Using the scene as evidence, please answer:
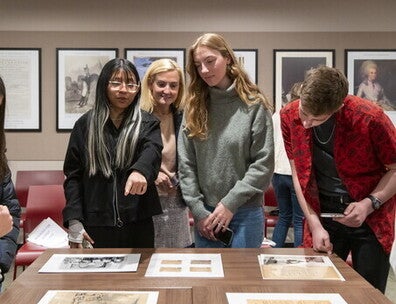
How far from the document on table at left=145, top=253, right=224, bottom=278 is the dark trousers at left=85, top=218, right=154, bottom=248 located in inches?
12.2

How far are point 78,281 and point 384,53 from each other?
450cm

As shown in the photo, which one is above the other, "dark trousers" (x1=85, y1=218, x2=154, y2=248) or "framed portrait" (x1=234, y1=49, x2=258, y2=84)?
"framed portrait" (x1=234, y1=49, x2=258, y2=84)

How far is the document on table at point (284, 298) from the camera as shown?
1387 millimetres

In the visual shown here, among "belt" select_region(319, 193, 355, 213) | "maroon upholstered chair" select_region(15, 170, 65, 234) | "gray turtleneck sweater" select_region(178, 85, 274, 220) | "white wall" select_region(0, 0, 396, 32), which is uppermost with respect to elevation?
"white wall" select_region(0, 0, 396, 32)

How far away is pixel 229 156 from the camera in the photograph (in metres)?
2.23

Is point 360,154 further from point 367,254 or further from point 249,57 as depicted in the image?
point 249,57

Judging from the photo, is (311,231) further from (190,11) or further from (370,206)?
(190,11)

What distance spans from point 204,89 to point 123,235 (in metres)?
0.79

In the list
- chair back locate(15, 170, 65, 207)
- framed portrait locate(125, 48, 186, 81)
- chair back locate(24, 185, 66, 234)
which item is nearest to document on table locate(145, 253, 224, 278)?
chair back locate(24, 185, 66, 234)

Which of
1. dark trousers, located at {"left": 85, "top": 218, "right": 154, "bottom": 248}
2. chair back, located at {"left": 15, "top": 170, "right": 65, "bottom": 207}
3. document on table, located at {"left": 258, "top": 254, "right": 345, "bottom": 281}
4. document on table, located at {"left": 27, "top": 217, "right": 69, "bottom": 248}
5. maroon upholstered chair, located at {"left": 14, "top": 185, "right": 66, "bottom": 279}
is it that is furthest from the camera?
chair back, located at {"left": 15, "top": 170, "right": 65, "bottom": 207}

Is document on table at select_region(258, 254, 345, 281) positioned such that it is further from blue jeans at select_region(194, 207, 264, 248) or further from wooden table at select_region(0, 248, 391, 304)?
blue jeans at select_region(194, 207, 264, 248)

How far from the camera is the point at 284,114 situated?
2195mm

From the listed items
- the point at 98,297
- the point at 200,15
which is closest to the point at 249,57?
the point at 200,15

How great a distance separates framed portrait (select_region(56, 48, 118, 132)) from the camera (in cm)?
506
